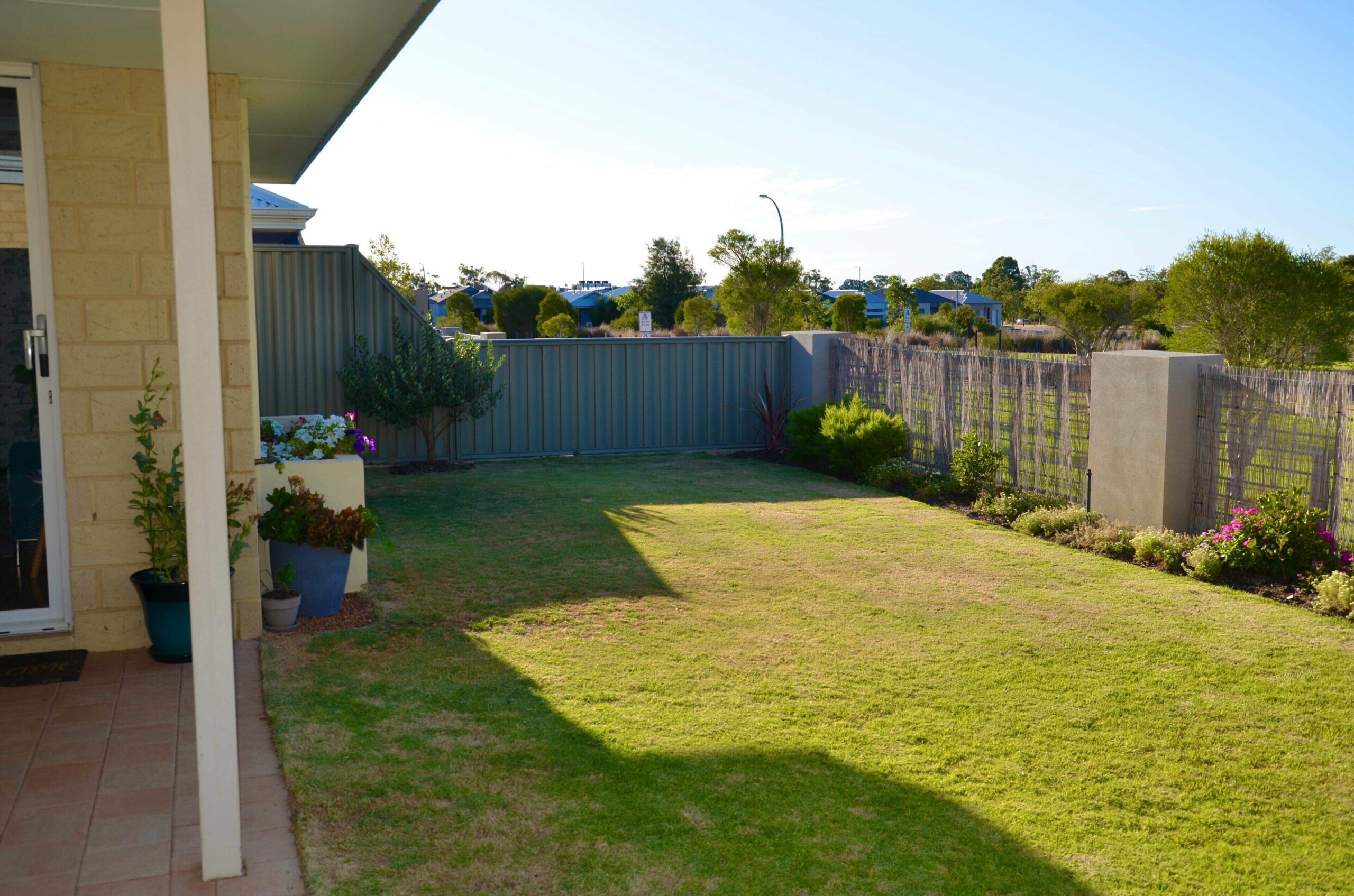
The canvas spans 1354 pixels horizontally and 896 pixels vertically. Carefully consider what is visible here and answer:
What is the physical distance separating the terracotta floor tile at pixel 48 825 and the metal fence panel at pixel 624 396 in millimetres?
9142

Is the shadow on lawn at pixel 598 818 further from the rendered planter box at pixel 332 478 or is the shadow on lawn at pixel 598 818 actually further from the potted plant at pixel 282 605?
the rendered planter box at pixel 332 478

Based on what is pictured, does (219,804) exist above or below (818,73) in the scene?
below

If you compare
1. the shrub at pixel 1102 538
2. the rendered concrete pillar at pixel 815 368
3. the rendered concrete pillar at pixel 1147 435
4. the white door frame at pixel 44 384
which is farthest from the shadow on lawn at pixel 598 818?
the rendered concrete pillar at pixel 815 368

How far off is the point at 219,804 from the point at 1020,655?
377cm

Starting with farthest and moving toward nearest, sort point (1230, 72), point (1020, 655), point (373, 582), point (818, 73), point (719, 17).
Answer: point (818, 73)
point (1230, 72)
point (719, 17)
point (373, 582)
point (1020, 655)

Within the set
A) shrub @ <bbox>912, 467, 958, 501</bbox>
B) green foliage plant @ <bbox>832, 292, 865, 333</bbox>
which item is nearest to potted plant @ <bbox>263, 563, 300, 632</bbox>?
shrub @ <bbox>912, 467, 958, 501</bbox>

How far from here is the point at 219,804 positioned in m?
2.91

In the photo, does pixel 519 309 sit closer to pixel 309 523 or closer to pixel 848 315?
pixel 848 315

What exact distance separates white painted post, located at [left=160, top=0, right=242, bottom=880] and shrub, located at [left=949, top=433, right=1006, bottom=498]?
7.81 meters

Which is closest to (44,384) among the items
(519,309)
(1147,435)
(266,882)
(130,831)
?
(130,831)

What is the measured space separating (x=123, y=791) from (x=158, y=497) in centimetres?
175

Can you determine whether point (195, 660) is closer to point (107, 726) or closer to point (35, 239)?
point (107, 726)

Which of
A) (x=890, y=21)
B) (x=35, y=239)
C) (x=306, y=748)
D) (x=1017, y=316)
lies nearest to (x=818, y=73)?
(x=890, y=21)

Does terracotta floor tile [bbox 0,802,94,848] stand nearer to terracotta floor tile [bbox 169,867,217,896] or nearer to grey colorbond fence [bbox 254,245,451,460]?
terracotta floor tile [bbox 169,867,217,896]
